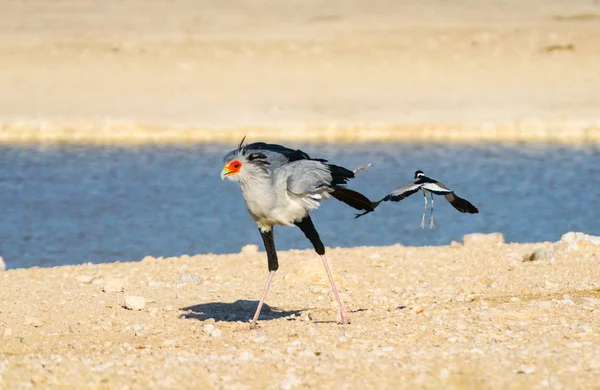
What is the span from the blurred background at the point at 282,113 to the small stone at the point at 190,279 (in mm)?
3621

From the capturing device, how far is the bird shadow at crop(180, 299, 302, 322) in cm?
768

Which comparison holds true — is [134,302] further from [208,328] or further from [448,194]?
[448,194]

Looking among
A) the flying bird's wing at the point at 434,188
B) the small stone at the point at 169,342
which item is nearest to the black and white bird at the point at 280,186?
the flying bird's wing at the point at 434,188

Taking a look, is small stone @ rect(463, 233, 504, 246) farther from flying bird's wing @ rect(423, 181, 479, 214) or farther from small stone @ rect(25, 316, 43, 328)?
small stone @ rect(25, 316, 43, 328)

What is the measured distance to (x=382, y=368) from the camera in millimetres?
5656

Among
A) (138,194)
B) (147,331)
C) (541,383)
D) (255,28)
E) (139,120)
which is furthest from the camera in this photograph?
(255,28)

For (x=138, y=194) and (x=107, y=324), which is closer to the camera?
(x=107, y=324)

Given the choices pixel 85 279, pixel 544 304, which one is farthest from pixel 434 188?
pixel 85 279

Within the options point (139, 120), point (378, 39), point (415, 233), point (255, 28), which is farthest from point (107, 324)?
point (255, 28)

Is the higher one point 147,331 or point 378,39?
point 378,39

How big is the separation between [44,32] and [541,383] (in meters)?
33.8

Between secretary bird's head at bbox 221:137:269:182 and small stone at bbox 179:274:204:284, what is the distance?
2340 mm

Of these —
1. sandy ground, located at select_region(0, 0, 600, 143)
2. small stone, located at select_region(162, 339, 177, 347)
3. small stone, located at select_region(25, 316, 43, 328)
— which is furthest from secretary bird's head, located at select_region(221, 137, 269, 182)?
sandy ground, located at select_region(0, 0, 600, 143)

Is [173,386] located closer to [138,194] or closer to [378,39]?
[138,194]
